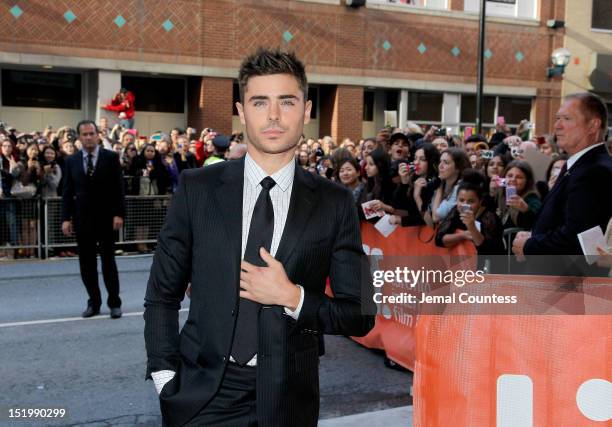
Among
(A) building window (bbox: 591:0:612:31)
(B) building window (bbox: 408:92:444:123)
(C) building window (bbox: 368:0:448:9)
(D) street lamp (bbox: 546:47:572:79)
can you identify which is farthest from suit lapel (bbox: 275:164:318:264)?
(A) building window (bbox: 591:0:612:31)

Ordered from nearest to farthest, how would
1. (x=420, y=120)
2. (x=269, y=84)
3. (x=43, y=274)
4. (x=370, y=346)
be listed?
(x=269, y=84), (x=370, y=346), (x=43, y=274), (x=420, y=120)

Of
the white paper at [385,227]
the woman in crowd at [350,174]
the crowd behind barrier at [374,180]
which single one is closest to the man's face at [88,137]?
Answer: the crowd behind barrier at [374,180]

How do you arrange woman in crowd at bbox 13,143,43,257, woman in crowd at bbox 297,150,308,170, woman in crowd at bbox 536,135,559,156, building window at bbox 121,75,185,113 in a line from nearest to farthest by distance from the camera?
1. woman in crowd at bbox 536,135,559,156
2. woman in crowd at bbox 13,143,43,257
3. woman in crowd at bbox 297,150,308,170
4. building window at bbox 121,75,185,113

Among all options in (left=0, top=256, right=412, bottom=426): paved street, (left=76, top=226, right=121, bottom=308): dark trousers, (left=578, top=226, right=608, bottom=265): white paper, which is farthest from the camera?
(left=76, top=226, right=121, bottom=308): dark trousers

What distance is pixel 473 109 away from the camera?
26.7 metres

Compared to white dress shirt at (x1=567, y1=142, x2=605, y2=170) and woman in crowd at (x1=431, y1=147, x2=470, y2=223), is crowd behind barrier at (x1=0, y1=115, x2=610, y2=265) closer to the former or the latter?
woman in crowd at (x1=431, y1=147, x2=470, y2=223)

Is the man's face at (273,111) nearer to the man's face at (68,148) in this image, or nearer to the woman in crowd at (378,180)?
the woman in crowd at (378,180)

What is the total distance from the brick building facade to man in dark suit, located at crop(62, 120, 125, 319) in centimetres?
1266

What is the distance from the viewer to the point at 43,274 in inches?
424

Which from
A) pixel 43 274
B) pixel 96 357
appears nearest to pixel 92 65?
pixel 43 274

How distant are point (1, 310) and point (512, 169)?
588cm

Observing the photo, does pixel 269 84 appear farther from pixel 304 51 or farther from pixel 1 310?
pixel 304 51

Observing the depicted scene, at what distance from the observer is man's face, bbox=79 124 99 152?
7.93 m

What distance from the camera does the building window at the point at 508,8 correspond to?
2594 centimetres
